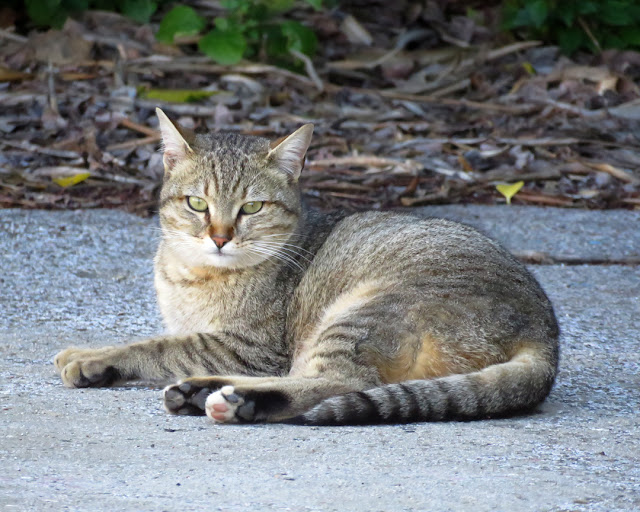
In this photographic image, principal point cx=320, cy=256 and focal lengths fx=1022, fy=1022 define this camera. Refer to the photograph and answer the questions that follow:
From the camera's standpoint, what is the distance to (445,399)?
12.3ft

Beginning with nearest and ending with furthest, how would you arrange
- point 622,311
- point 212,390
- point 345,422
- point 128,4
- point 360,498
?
1. point 360,498
2. point 345,422
3. point 212,390
4. point 622,311
5. point 128,4

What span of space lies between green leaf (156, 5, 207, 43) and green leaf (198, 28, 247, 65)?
144 mm

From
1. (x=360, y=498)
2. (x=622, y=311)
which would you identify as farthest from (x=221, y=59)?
(x=360, y=498)

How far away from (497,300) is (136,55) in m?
6.14

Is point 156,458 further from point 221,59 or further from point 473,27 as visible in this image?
point 473,27

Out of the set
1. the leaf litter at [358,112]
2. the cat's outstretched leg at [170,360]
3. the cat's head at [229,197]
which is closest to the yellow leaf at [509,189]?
the leaf litter at [358,112]

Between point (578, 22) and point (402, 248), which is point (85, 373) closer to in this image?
point (402, 248)

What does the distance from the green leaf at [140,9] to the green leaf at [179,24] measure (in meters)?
0.40

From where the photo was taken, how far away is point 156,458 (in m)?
3.29

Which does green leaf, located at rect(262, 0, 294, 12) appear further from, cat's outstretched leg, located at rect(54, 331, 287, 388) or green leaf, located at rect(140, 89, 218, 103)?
cat's outstretched leg, located at rect(54, 331, 287, 388)

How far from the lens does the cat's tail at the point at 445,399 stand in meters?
3.71

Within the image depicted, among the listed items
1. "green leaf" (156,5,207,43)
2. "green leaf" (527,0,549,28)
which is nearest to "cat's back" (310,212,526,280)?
"green leaf" (156,5,207,43)

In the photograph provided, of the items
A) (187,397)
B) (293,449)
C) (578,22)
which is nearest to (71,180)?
(187,397)

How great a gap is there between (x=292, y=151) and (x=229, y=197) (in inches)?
18.3
